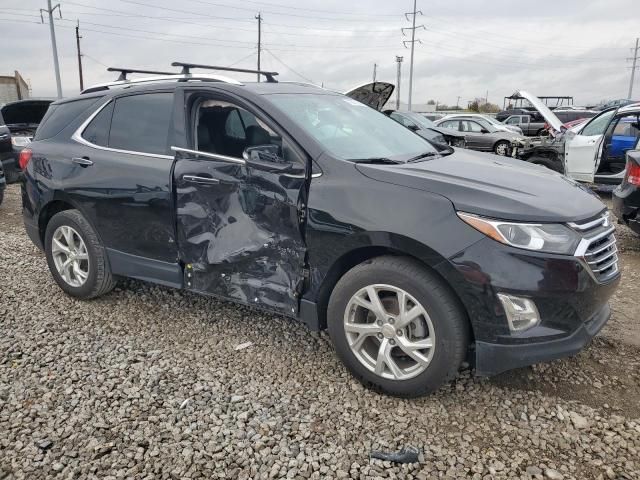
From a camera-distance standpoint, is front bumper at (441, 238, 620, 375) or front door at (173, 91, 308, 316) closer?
front bumper at (441, 238, 620, 375)

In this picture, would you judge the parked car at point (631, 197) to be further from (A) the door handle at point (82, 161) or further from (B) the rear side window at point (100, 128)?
(A) the door handle at point (82, 161)

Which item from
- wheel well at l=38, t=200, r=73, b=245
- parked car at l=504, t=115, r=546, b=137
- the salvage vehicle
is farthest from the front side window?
parked car at l=504, t=115, r=546, b=137

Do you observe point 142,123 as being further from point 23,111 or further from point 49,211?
point 23,111

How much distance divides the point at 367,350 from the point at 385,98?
16.4ft

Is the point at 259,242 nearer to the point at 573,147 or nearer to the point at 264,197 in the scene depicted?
the point at 264,197

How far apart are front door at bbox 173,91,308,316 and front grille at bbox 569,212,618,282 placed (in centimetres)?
149

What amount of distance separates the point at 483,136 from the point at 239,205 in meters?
13.8

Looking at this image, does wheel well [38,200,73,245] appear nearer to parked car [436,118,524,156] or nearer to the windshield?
the windshield

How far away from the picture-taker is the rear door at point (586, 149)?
8.19 metres

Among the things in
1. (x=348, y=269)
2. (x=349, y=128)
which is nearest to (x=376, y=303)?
(x=348, y=269)

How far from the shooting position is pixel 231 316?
13.0 ft

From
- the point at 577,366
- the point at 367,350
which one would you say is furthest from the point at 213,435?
the point at 577,366

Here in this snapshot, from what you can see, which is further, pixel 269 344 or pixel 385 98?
pixel 385 98

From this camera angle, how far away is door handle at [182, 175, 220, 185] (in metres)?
3.29
